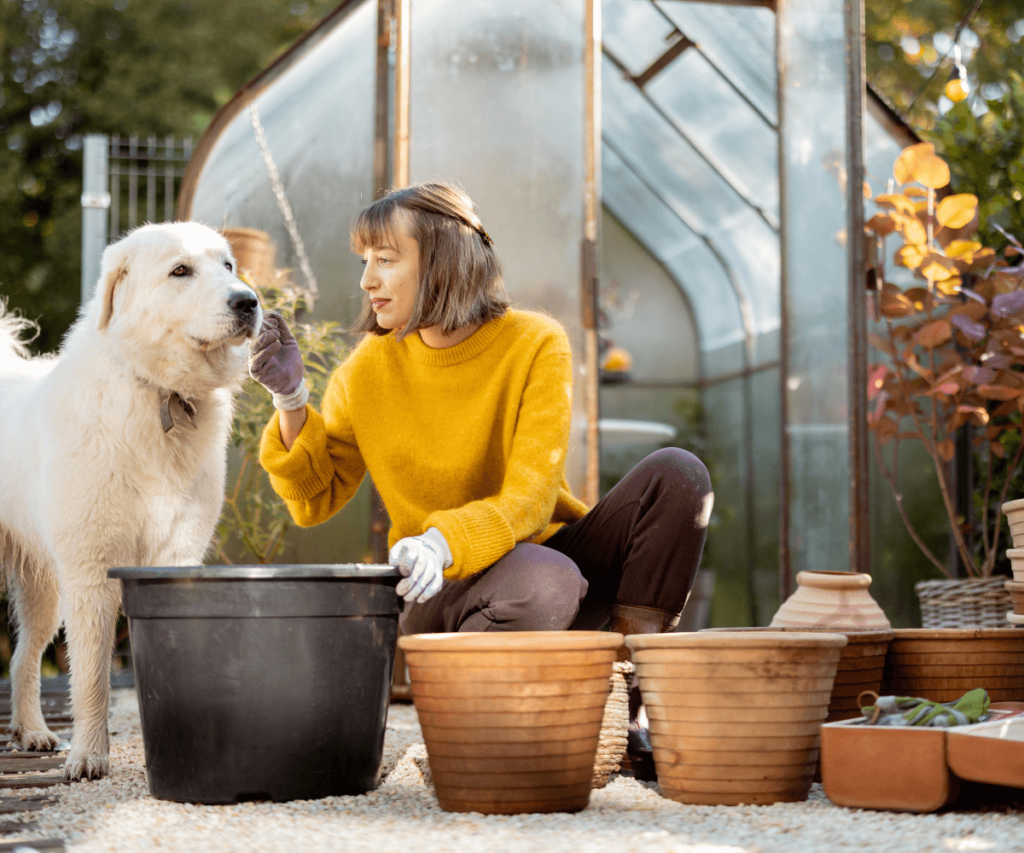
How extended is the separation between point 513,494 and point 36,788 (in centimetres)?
94

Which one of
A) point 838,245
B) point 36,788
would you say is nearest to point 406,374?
point 36,788

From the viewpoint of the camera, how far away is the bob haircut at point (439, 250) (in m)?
1.98

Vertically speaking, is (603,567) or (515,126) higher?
(515,126)

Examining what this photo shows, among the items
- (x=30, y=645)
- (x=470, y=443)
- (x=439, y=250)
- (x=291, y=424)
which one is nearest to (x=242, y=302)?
(x=291, y=424)

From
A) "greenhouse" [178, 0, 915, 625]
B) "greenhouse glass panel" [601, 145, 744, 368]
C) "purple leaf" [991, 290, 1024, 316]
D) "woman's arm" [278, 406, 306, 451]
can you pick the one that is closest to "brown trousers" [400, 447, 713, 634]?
"woman's arm" [278, 406, 306, 451]

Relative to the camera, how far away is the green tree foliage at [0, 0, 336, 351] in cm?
786

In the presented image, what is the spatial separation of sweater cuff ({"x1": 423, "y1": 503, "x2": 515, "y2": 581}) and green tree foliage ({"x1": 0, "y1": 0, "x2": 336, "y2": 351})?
6.74 metres

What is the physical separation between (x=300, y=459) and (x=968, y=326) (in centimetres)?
205

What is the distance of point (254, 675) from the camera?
1528mm

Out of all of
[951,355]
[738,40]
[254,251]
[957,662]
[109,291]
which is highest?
[738,40]

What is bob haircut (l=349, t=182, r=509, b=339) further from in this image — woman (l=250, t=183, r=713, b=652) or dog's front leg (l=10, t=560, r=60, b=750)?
dog's front leg (l=10, t=560, r=60, b=750)

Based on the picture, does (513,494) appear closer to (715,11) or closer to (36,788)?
(36,788)

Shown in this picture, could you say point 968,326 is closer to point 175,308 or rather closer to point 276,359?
point 276,359

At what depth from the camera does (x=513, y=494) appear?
1.82 metres
